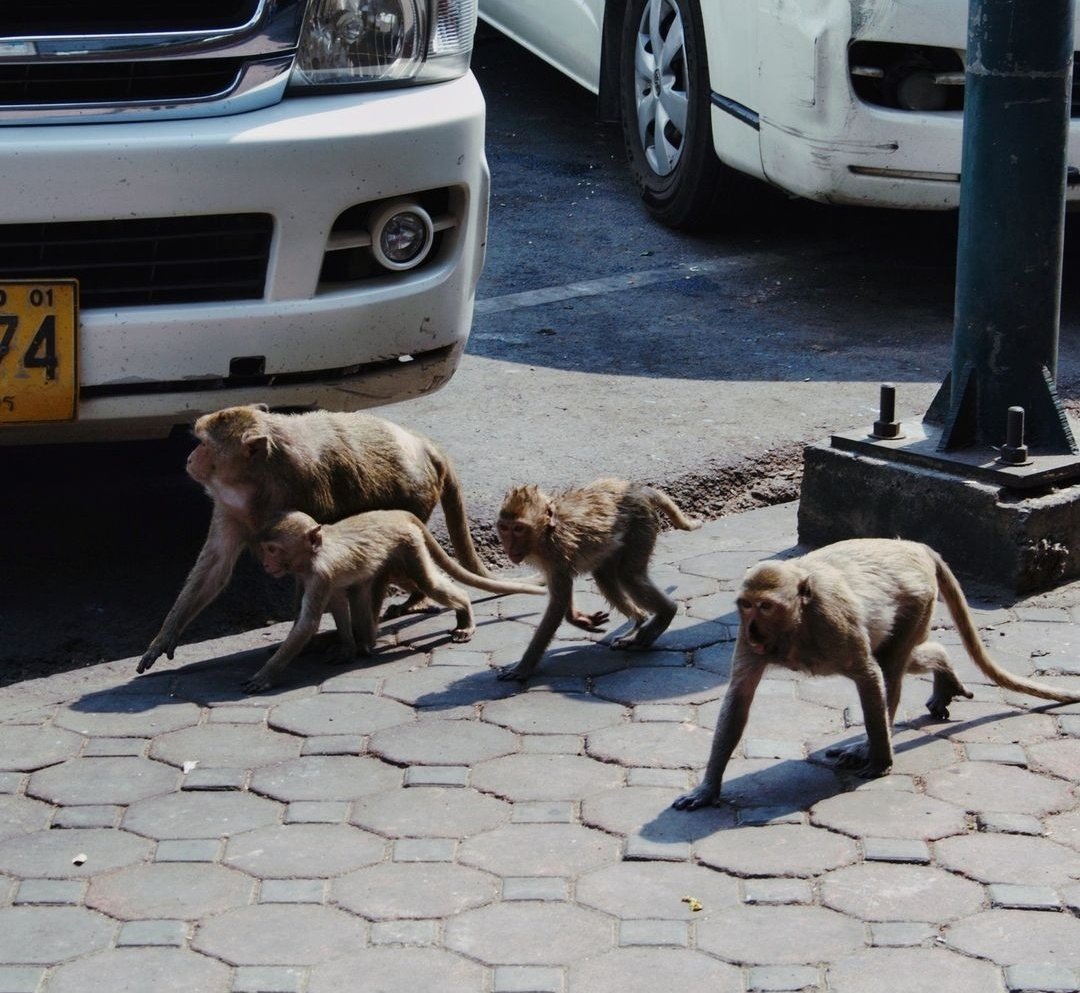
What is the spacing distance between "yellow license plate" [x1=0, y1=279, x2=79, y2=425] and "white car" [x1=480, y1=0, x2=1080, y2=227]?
3.11 m

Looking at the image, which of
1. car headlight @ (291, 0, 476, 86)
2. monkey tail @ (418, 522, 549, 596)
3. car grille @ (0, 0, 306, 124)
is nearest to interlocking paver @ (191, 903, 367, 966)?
monkey tail @ (418, 522, 549, 596)

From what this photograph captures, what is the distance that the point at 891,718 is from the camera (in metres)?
4.12

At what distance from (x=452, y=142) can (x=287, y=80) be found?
1.43 feet

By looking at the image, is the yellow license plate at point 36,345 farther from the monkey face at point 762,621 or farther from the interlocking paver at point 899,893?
the interlocking paver at point 899,893

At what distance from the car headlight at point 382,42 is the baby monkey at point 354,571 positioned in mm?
1114

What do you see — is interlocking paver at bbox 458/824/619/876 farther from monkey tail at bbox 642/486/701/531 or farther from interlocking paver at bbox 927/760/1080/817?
monkey tail at bbox 642/486/701/531

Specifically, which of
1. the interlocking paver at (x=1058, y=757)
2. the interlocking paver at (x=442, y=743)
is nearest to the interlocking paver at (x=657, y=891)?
the interlocking paver at (x=442, y=743)

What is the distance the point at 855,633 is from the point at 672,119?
4492 mm

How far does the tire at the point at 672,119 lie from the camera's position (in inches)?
302

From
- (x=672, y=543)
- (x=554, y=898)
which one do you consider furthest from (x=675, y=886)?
(x=672, y=543)

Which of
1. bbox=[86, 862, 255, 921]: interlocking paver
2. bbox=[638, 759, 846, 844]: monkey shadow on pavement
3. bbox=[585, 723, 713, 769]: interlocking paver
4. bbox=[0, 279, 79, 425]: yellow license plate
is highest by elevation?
bbox=[0, 279, 79, 425]: yellow license plate

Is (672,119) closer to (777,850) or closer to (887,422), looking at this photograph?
(887,422)

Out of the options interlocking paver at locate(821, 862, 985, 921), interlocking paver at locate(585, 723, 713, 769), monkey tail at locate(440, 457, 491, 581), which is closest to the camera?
interlocking paver at locate(821, 862, 985, 921)

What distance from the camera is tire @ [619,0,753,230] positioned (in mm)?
7676
